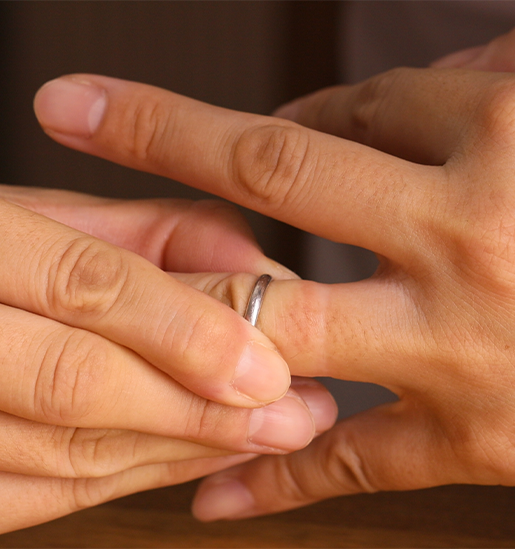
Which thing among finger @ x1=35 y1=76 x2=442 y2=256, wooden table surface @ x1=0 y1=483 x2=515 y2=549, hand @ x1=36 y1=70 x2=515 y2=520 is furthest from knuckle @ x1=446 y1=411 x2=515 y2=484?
finger @ x1=35 y1=76 x2=442 y2=256

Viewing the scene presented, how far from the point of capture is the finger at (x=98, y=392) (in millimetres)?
583

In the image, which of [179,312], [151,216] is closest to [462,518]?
[179,312]

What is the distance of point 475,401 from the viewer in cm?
63

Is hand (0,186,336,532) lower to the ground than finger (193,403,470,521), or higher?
higher

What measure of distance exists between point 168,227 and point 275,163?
0.76ft

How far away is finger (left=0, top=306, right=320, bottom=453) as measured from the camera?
583mm

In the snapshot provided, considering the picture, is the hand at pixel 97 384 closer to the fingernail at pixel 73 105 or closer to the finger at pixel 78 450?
the finger at pixel 78 450

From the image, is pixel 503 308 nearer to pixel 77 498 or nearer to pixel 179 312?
pixel 179 312

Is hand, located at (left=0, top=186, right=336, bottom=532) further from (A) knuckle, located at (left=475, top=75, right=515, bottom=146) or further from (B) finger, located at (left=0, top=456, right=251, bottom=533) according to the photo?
(A) knuckle, located at (left=475, top=75, right=515, bottom=146)

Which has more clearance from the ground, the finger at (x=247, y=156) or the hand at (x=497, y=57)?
the hand at (x=497, y=57)

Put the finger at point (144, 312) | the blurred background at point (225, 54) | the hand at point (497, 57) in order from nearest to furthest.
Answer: the finger at point (144, 312) < the hand at point (497, 57) < the blurred background at point (225, 54)

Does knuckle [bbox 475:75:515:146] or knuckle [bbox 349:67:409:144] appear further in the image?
knuckle [bbox 349:67:409:144]

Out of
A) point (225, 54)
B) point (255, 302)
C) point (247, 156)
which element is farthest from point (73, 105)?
point (225, 54)

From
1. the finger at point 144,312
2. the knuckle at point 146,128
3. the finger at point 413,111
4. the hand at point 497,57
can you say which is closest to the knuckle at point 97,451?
the finger at point 144,312
